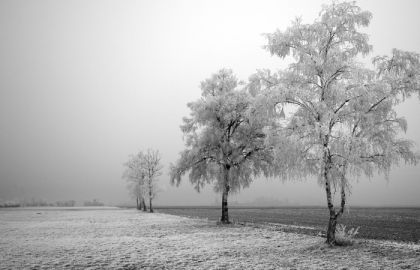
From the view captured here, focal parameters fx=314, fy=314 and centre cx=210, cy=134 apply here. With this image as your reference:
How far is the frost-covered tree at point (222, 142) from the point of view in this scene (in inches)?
1171

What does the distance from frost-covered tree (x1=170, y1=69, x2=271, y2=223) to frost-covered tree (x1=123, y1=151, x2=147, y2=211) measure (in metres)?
36.2

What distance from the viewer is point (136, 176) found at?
232ft

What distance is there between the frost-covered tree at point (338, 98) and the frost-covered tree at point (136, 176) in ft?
174

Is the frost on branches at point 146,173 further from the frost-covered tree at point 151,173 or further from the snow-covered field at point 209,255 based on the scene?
the snow-covered field at point 209,255

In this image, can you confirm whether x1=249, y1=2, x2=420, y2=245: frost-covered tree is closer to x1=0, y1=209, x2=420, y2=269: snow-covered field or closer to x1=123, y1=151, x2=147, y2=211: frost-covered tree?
x1=0, y1=209, x2=420, y2=269: snow-covered field

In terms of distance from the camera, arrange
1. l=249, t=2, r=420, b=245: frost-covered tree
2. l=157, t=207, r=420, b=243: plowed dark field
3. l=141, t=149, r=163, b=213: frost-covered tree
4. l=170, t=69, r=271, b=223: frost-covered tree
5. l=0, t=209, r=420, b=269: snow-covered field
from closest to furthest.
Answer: l=0, t=209, r=420, b=269: snow-covered field
l=249, t=2, r=420, b=245: frost-covered tree
l=157, t=207, r=420, b=243: plowed dark field
l=170, t=69, r=271, b=223: frost-covered tree
l=141, t=149, r=163, b=213: frost-covered tree

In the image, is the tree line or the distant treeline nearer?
the tree line

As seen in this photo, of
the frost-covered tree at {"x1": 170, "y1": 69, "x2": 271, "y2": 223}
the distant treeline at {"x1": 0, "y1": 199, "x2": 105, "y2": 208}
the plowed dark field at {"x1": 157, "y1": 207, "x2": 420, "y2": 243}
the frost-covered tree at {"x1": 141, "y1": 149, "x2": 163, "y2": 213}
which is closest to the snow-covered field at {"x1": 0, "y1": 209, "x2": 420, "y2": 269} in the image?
the plowed dark field at {"x1": 157, "y1": 207, "x2": 420, "y2": 243}

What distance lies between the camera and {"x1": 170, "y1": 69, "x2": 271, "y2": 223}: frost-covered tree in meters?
29.7

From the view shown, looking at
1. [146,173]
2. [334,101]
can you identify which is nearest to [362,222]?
[334,101]

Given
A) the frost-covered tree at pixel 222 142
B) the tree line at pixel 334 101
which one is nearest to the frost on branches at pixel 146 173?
the frost-covered tree at pixel 222 142

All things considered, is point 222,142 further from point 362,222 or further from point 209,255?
point 362,222

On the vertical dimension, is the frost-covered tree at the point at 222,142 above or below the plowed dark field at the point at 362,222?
above

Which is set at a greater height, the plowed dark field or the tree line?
the tree line
